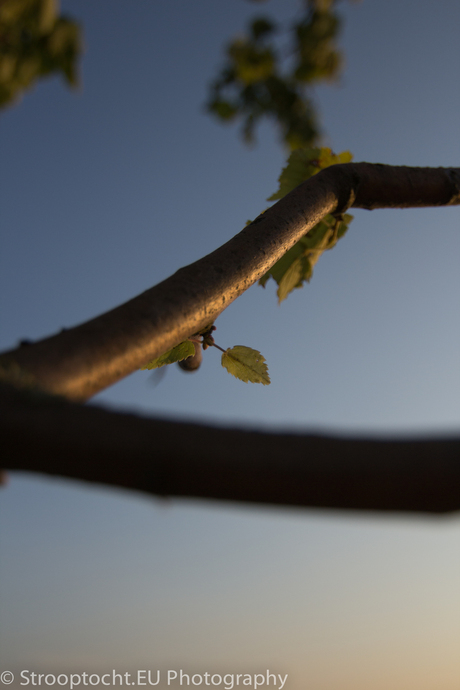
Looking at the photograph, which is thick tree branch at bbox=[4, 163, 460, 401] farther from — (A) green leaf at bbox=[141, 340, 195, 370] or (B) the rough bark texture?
(A) green leaf at bbox=[141, 340, 195, 370]

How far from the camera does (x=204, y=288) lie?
4.66 ft

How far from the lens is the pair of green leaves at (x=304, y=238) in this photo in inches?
→ 96.6

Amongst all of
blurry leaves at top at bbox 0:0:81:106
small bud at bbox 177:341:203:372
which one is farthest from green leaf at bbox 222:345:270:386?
blurry leaves at top at bbox 0:0:81:106

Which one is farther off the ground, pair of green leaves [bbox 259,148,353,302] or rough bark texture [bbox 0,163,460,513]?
pair of green leaves [bbox 259,148,353,302]

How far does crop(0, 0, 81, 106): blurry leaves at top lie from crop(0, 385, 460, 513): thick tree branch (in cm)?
146

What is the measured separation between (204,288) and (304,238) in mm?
1214

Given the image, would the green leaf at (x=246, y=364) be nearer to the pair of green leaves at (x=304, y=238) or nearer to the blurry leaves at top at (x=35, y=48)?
the pair of green leaves at (x=304, y=238)

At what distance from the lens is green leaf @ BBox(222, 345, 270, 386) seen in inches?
81.7

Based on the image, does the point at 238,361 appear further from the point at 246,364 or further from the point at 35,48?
the point at 35,48

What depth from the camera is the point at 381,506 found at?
28.1 inches

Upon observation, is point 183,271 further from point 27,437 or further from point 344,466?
point 344,466

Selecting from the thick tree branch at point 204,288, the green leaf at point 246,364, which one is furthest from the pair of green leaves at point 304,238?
the green leaf at point 246,364

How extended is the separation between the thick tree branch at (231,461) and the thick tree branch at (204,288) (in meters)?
0.21

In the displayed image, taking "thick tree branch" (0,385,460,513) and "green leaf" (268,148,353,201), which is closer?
"thick tree branch" (0,385,460,513)
